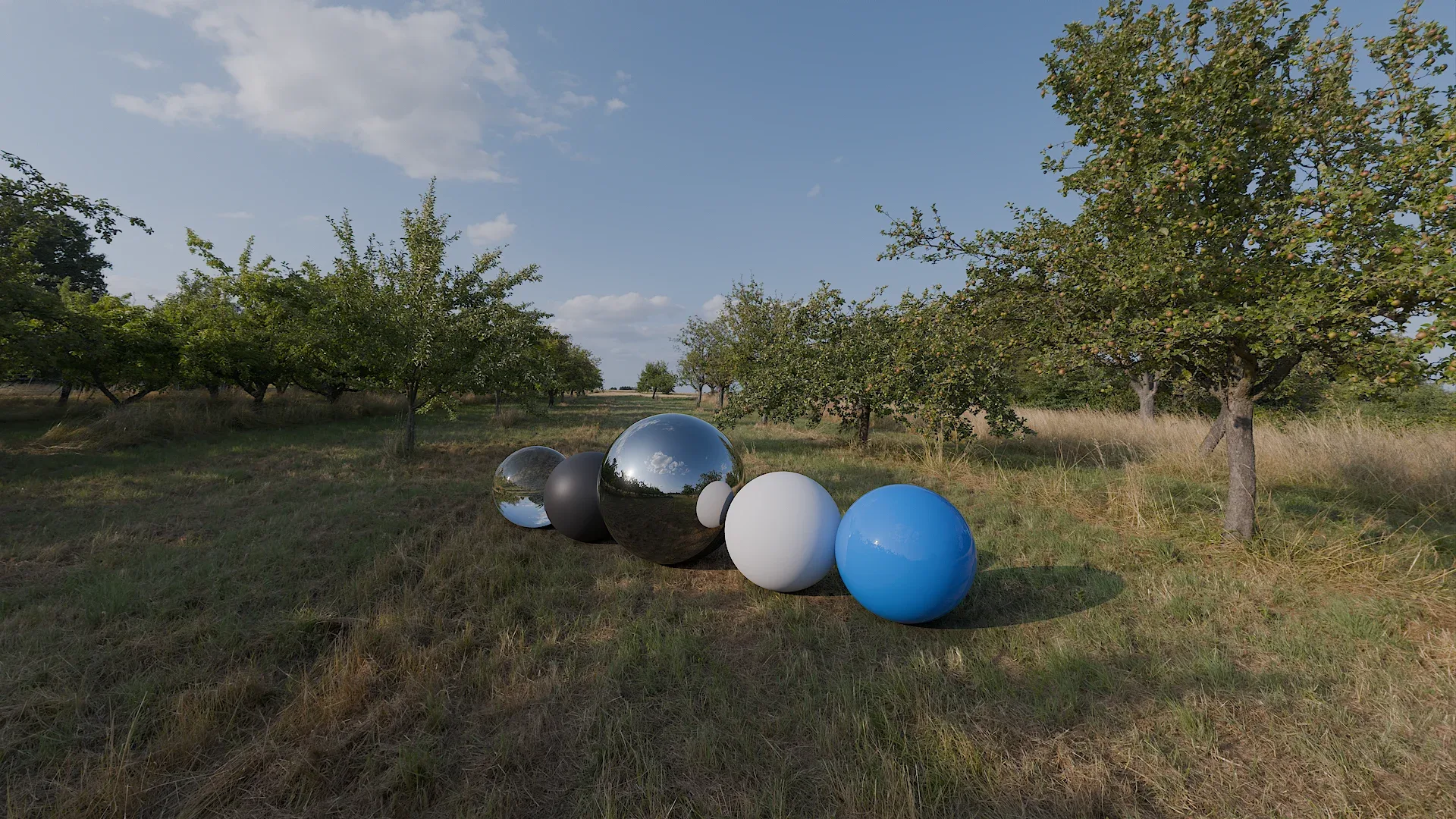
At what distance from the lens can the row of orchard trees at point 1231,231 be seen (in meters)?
4.68

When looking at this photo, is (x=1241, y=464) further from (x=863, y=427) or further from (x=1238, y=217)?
(x=863, y=427)

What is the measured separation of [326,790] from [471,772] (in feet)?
2.53

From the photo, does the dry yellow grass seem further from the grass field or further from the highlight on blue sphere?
the highlight on blue sphere

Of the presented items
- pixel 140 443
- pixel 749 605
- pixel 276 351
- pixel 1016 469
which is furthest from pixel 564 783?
pixel 276 351

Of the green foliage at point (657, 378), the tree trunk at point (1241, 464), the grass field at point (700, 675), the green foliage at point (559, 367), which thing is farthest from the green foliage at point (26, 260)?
the green foliage at point (657, 378)

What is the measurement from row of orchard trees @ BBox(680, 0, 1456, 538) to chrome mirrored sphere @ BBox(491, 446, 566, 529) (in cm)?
665

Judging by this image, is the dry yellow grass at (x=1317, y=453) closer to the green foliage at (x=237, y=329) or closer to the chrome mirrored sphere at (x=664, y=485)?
the chrome mirrored sphere at (x=664, y=485)

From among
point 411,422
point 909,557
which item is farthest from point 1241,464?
point 411,422

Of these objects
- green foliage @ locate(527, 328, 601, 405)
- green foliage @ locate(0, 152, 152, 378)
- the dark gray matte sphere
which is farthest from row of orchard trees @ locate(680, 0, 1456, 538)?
green foliage @ locate(0, 152, 152, 378)

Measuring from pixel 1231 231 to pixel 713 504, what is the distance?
6.99 m

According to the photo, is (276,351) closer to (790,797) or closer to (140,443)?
(140,443)

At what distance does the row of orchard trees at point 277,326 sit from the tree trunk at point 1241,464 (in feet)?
47.7

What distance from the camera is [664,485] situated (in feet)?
17.7

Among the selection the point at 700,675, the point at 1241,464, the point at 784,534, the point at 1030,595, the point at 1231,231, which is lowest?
the point at 700,675
